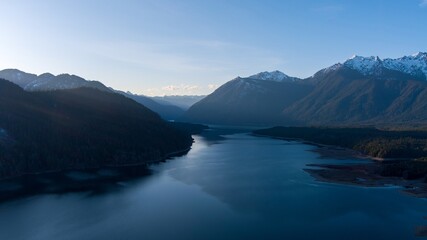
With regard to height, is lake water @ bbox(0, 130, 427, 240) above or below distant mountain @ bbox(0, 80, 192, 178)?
below

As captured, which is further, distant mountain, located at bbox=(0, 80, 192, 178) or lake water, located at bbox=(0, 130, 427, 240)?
distant mountain, located at bbox=(0, 80, 192, 178)

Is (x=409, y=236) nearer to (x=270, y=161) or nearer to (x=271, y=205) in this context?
(x=271, y=205)

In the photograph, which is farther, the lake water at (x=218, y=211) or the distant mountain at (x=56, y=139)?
the distant mountain at (x=56, y=139)

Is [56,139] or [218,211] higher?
[56,139]

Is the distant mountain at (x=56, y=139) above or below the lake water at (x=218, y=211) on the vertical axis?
above

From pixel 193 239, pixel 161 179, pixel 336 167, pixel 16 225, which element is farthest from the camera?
pixel 336 167

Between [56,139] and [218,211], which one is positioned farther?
[56,139]

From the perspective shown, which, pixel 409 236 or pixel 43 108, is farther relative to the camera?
pixel 43 108

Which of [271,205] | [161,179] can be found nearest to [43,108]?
[161,179]
